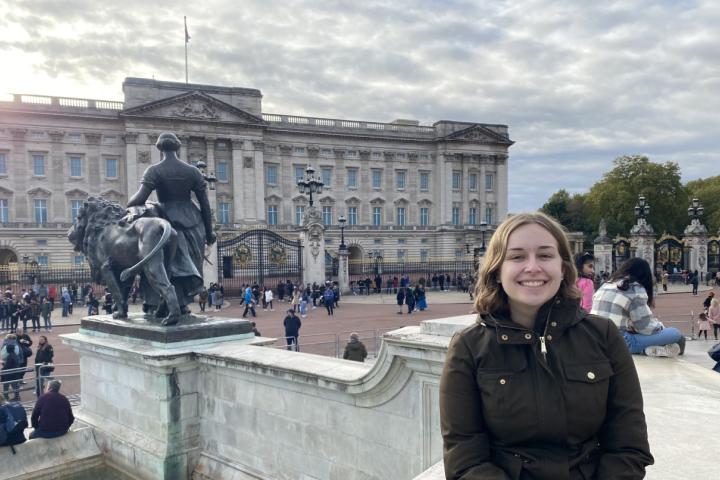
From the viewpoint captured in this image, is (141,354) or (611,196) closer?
(141,354)

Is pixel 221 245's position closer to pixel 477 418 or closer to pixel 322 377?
pixel 322 377

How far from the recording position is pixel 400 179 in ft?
198

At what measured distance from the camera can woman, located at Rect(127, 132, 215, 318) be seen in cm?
693

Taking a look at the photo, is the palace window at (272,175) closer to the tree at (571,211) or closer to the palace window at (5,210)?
the palace window at (5,210)

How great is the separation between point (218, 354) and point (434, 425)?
281 cm

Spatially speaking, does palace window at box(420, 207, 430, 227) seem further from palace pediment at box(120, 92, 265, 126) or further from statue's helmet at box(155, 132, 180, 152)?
statue's helmet at box(155, 132, 180, 152)

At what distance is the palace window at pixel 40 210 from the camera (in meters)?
46.8

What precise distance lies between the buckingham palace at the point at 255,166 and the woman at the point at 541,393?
139 feet

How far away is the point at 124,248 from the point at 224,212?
46896 millimetres

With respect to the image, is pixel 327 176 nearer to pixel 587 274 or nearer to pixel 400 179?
pixel 400 179

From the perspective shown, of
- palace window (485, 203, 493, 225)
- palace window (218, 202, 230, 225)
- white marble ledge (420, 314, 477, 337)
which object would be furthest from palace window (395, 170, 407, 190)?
white marble ledge (420, 314, 477, 337)

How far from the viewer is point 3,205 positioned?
45844mm

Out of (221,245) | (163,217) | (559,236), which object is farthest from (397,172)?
(559,236)

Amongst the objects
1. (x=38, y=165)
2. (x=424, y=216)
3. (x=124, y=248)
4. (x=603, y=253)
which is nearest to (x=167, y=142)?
(x=124, y=248)
